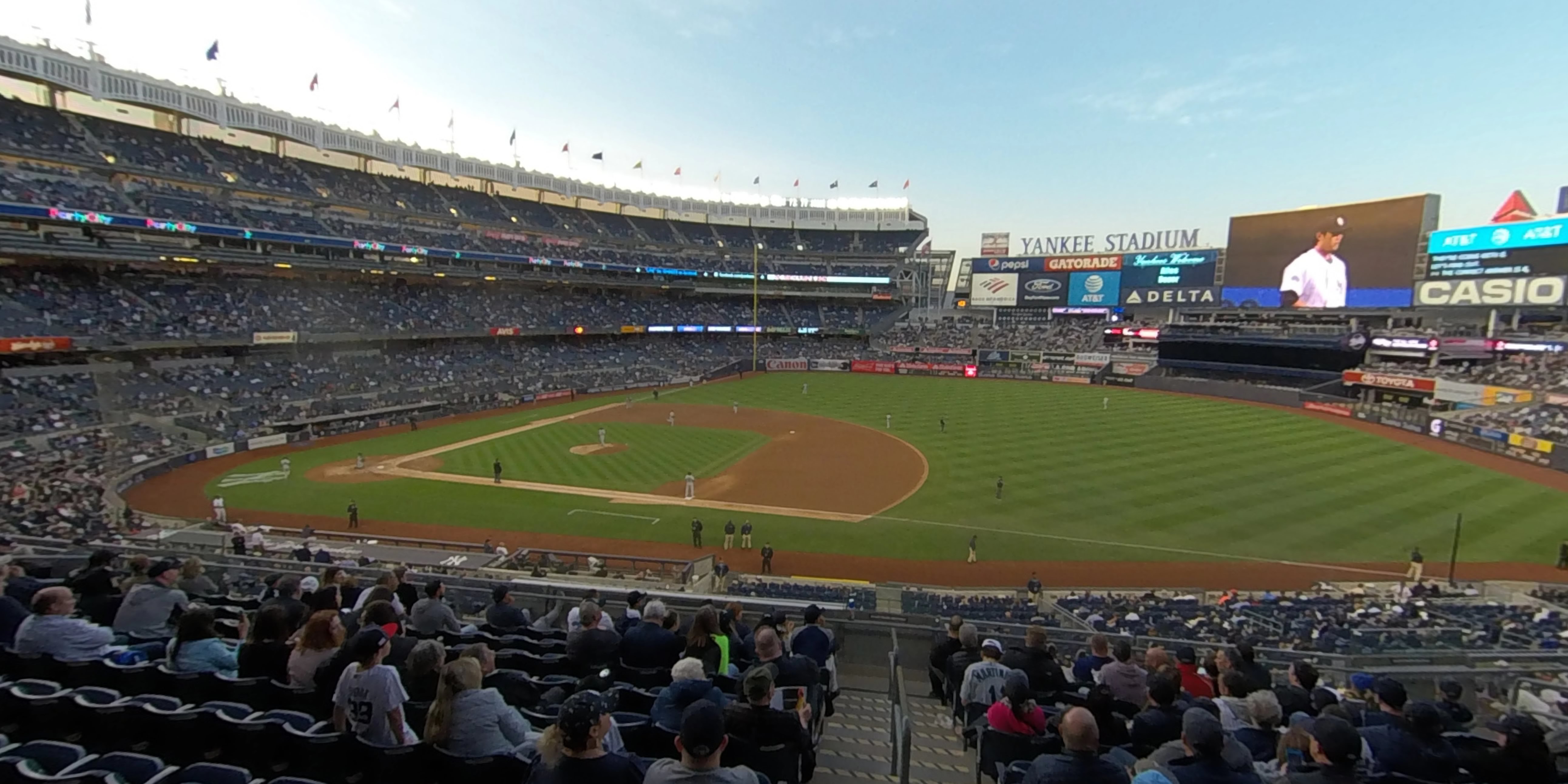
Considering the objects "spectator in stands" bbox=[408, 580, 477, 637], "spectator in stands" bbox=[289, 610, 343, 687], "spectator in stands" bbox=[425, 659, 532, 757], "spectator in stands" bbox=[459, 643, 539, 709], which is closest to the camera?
"spectator in stands" bbox=[425, 659, 532, 757]

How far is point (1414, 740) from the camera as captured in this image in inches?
197

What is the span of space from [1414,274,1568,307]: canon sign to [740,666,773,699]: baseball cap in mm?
63950

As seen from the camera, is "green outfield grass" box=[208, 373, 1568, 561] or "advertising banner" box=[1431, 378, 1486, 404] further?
"advertising banner" box=[1431, 378, 1486, 404]

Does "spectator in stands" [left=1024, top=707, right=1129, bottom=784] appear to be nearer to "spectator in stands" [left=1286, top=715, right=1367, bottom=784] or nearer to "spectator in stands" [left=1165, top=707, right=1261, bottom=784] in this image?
"spectator in stands" [left=1165, top=707, right=1261, bottom=784]

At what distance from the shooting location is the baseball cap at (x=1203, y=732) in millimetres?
4012

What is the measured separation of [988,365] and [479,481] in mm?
58998

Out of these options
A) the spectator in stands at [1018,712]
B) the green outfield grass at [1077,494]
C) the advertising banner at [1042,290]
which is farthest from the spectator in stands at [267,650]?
the advertising banner at [1042,290]

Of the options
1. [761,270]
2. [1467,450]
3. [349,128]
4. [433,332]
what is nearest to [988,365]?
[761,270]

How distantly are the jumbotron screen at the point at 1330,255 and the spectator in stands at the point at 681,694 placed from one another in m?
67.5

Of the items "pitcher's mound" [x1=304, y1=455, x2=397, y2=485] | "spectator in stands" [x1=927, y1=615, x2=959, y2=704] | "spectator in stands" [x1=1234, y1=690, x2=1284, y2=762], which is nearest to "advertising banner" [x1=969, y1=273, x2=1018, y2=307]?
"pitcher's mound" [x1=304, y1=455, x2=397, y2=485]

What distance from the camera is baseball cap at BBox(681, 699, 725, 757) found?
10.8 ft

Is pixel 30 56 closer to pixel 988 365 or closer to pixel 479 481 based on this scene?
pixel 479 481

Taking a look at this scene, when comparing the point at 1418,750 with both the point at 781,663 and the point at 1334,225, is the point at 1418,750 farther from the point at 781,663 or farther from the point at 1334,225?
the point at 1334,225

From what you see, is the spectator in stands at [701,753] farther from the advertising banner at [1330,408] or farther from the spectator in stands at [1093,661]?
the advertising banner at [1330,408]
